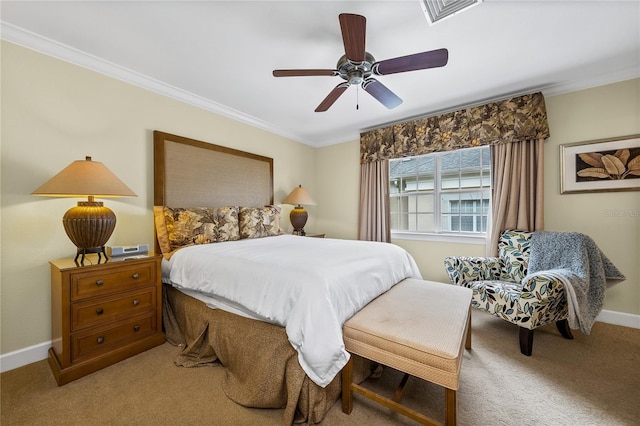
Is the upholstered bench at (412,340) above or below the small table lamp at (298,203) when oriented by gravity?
below

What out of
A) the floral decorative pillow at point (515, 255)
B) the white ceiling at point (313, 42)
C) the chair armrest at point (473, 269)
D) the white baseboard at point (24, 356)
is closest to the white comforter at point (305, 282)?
the chair armrest at point (473, 269)

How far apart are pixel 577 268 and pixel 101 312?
3896mm

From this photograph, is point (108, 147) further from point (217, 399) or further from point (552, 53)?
point (552, 53)

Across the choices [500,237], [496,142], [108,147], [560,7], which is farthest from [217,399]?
[496,142]

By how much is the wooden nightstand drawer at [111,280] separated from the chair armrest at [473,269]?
2911 millimetres

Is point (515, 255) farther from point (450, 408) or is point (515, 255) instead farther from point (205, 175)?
point (205, 175)

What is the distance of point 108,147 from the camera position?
234cm

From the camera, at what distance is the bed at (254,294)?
1.35 m

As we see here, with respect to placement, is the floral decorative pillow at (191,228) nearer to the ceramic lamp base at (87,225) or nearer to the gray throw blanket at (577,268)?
the ceramic lamp base at (87,225)

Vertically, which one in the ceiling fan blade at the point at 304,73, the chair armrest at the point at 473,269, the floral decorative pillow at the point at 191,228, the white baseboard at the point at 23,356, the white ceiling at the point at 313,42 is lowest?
the white baseboard at the point at 23,356

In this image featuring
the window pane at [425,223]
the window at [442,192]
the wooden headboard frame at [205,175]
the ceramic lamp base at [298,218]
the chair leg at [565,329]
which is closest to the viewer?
the chair leg at [565,329]

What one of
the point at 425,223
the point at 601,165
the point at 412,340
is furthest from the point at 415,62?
the point at 425,223

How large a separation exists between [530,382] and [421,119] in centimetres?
309

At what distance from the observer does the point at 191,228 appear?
2488mm
